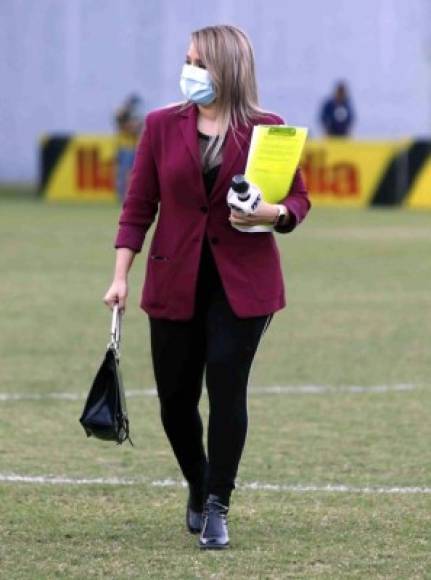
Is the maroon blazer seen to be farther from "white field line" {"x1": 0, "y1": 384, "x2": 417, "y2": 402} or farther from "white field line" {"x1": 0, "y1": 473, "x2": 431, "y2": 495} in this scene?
"white field line" {"x1": 0, "y1": 384, "x2": 417, "y2": 402}

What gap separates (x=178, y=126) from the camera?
6.88 meters

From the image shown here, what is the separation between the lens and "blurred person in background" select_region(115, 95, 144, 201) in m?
29.4

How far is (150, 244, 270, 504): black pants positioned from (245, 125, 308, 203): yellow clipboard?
33 centimetres

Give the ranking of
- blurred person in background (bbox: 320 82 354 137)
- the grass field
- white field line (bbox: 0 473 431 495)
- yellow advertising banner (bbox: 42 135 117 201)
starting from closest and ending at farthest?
the grass field → white field line (bbox: 0 473 431 495) → yellow advertising banner (bbox: 42 135 117 201) → blurred person in background (bbox: 320 82 354 137)

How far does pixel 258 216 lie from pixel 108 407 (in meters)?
0.89

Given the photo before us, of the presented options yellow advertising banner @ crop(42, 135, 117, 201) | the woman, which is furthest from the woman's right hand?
yellow advertising banner @ crop(42, 135, 117, 201)

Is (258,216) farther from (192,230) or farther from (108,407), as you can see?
(108,407)

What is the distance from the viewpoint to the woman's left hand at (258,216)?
6.65 m

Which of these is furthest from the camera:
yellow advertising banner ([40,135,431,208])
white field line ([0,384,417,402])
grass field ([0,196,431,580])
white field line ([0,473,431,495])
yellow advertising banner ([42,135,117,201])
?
yellow advertising banner ([42,135,117,201])

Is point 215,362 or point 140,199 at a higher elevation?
point 140,199

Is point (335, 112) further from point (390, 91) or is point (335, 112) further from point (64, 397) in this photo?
point (64, 397)

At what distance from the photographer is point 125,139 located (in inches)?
1180

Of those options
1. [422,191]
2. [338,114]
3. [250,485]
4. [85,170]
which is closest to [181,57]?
[338,114]

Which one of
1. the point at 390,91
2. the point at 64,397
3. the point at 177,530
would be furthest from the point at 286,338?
the point at 390,91
